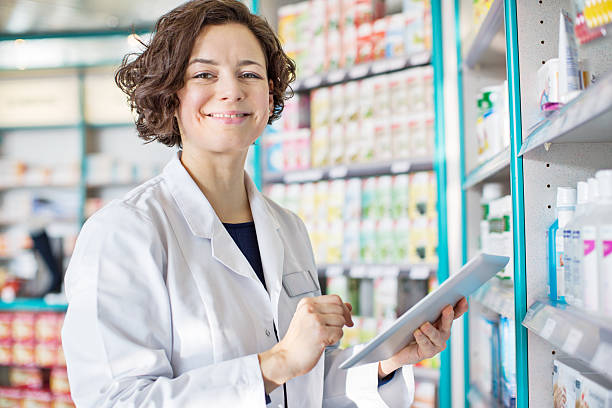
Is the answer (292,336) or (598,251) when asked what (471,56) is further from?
(292,336)

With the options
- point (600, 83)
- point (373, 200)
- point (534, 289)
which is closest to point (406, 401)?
point (534, 289)

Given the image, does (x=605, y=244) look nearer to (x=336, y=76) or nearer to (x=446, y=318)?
(x=446, y=318)

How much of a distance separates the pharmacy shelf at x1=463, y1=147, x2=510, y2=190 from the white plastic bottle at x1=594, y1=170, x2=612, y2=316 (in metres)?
0.61

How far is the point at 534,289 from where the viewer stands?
1569 mm

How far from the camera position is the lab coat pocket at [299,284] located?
5.32 ft

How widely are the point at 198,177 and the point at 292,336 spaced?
24.0 inches

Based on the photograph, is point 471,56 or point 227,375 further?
point 471,56

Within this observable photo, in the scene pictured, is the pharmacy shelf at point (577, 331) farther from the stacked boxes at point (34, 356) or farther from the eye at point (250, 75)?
the stacked boxes at point (34, 356)

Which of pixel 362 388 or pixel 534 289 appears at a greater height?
pixel 534 289

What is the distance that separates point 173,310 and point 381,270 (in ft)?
6.00

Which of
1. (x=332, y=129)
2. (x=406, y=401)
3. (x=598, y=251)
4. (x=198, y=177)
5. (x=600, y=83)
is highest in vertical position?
(x=332, y=129)

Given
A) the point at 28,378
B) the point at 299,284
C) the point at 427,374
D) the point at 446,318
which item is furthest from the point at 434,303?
the point at 28,378

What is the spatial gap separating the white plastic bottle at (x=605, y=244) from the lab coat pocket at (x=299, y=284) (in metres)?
0.81

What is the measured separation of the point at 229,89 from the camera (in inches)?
58.5
